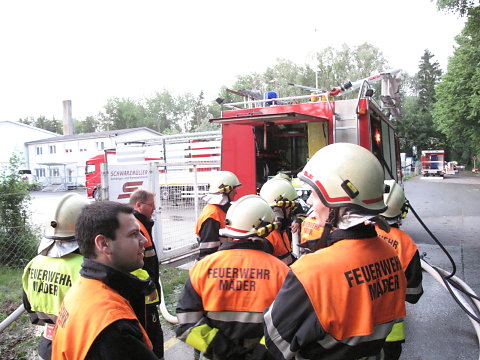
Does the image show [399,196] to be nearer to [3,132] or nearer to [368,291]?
[368,291]

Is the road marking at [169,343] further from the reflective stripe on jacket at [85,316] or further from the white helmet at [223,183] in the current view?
the reflective stripe on jacket at [85,316]

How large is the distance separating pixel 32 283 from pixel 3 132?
50539mm

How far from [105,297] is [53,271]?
90 cm

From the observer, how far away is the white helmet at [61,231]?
2.18m

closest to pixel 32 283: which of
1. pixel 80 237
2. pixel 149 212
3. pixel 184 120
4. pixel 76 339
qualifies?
pixel 80 237

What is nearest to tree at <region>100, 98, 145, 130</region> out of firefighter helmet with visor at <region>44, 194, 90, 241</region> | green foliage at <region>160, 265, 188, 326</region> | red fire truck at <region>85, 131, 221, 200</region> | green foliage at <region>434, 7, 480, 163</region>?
green foliage at <region>434, 7, 480, 163</region>

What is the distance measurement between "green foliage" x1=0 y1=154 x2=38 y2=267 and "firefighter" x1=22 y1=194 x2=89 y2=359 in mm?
4724

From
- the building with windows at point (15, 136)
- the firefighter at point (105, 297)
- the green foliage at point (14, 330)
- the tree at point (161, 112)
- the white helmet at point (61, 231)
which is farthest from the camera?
the tree at point (161, 112)

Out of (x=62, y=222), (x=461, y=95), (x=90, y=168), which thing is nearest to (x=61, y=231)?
(x=62, y=222)

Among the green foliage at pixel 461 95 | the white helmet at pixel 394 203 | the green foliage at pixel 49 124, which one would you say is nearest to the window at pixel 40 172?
the green foliage at pixel 49 124

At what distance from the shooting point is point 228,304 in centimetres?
218

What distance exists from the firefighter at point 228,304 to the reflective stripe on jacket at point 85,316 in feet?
2.41

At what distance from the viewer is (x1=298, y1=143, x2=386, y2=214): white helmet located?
1.63 m

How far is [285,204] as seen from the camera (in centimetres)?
417
